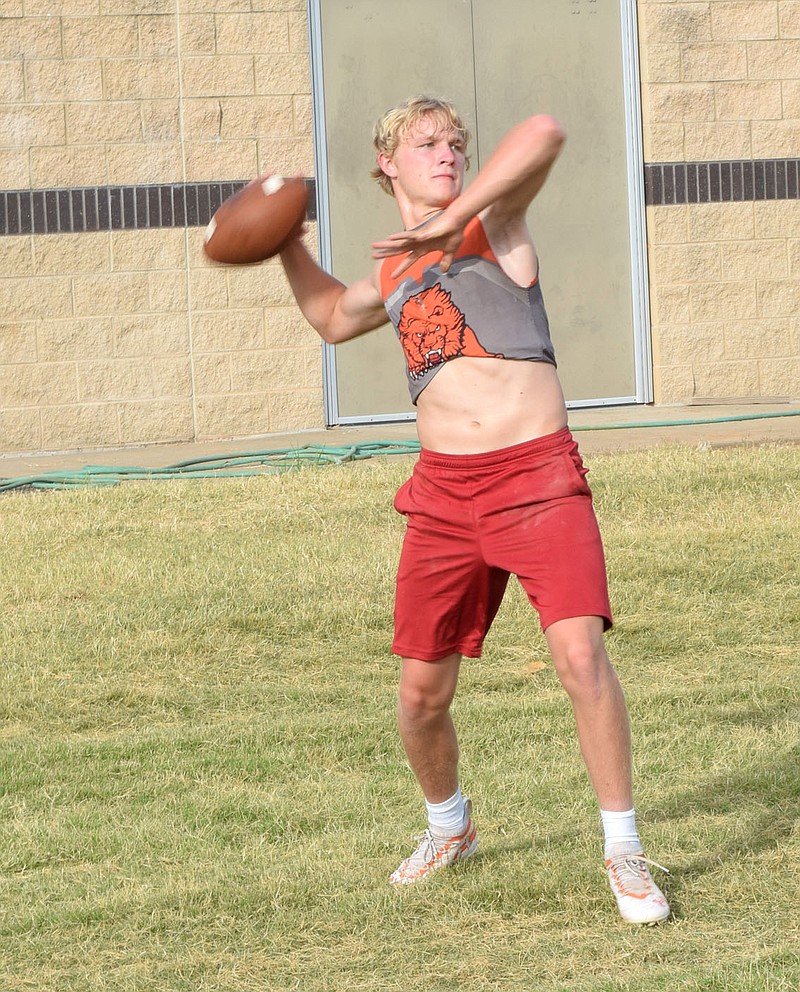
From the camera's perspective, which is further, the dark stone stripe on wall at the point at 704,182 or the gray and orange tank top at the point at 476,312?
the dark stone stripe on wall at the point at 704,182

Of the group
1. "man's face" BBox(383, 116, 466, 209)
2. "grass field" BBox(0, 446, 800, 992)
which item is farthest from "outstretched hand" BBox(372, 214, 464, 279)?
"grass field" BBox(0, 446, 800, 992)

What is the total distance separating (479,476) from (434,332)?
0.39m

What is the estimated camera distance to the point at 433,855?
13.1ft

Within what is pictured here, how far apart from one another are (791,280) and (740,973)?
9.46m

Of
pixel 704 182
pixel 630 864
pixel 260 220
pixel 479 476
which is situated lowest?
pixel 630 864

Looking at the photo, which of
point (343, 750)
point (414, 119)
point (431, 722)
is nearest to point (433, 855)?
point (431, 722)

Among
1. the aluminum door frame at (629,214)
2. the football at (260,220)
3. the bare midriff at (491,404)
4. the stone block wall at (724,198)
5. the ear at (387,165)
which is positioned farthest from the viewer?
the stone block wall at (724,198)

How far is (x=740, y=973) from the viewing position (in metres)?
Answer: 3.20

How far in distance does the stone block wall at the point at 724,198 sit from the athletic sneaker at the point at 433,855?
8.22 meters

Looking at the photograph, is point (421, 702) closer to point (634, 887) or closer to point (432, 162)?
point (634, 887)

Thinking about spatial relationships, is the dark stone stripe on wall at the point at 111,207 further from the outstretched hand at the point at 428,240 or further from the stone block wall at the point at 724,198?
the outstretched hand at the point at 428,240

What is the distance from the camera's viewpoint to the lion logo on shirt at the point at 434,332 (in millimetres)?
3793

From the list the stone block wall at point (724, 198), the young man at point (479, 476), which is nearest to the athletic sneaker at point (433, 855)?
the young man at point (479, 476)

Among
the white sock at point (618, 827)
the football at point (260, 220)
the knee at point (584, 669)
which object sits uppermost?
the football at point (260, 220)
